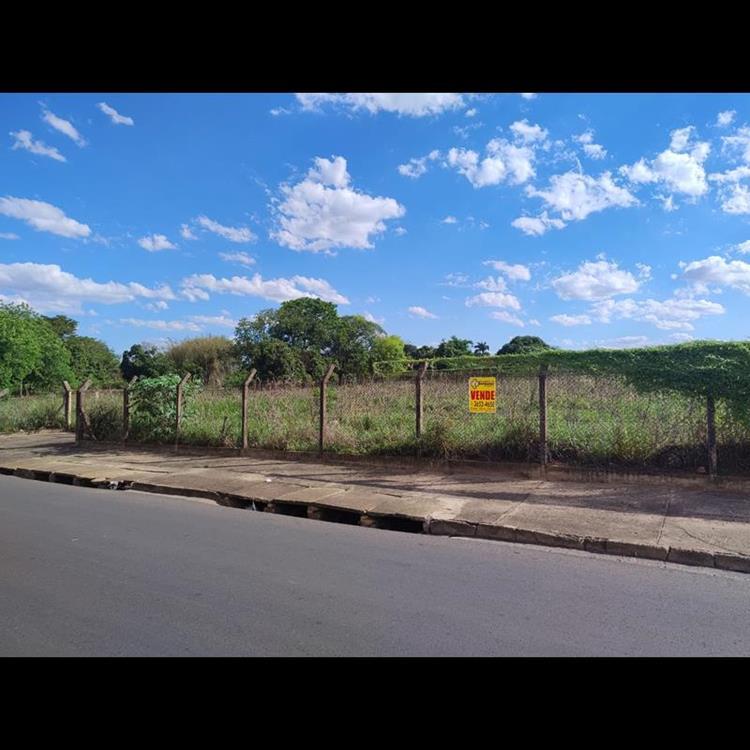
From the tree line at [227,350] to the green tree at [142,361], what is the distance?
4.4 inches

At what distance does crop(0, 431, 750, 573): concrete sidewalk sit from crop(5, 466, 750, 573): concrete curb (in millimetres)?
12

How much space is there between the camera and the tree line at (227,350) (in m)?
30.7

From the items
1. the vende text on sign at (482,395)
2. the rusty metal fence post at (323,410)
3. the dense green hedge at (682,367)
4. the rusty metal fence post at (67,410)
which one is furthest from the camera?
the rusty metal fence post at (67,410)

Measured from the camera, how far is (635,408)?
887 cm

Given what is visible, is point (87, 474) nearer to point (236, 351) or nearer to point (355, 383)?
point (355, 383)

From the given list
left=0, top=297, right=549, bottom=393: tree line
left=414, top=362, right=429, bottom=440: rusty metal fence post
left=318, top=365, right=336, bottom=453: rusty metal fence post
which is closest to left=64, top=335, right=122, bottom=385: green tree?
left=0, top=297, right=549, bottom=393: tree line

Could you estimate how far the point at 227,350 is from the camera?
52156 millimetres

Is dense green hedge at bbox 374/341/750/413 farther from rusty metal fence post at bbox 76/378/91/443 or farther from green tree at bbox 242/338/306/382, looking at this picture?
green tree at bbox 242/338/306/382

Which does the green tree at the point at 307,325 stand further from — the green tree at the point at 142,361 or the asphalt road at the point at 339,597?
the asphalt road at the point at 339,597

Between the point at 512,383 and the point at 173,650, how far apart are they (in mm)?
7674

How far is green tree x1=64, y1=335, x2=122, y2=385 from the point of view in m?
50.9

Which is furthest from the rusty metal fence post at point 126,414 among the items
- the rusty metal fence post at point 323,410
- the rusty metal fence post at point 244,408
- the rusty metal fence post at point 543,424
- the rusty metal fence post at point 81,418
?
the rusty metal fence post at point 543,424

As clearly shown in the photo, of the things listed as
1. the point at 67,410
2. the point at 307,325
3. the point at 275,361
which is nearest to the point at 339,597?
the point at 67,410

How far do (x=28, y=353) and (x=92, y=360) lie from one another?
91.5ft
